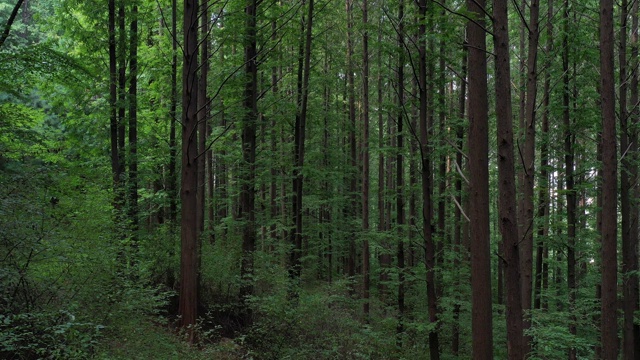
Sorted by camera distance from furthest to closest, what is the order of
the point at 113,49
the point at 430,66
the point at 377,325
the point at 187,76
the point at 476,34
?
the point at 377,325 → the point at 113,49 → the point at 430,66 → the point at 187,76 → the point at 476,34

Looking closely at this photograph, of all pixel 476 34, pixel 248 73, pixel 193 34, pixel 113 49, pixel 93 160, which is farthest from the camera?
pixel 93 160

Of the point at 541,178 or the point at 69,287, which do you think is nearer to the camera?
the point at 69,287

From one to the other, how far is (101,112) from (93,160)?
1663 millimetres

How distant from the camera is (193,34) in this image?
9.12 m

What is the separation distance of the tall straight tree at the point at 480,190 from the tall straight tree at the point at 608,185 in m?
4.18

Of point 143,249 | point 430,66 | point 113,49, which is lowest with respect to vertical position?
point 143,249

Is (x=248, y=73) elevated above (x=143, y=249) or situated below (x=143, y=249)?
above

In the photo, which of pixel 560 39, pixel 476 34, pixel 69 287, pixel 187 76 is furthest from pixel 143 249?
pixel 560 39

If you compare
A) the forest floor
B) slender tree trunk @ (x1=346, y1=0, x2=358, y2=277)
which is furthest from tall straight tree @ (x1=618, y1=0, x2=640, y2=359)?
the forest floor

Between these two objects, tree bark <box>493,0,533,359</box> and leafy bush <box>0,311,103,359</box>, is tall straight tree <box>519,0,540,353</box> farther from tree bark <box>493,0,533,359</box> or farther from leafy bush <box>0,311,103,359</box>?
leafy bush <box>0,311,103,359</box>

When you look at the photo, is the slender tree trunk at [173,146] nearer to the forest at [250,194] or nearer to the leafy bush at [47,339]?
the forest at [250,194]

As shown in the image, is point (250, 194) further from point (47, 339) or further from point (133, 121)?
point (47, 339)

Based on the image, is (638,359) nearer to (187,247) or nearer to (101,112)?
(187,247)

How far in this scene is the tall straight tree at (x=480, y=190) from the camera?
602 centimetres
